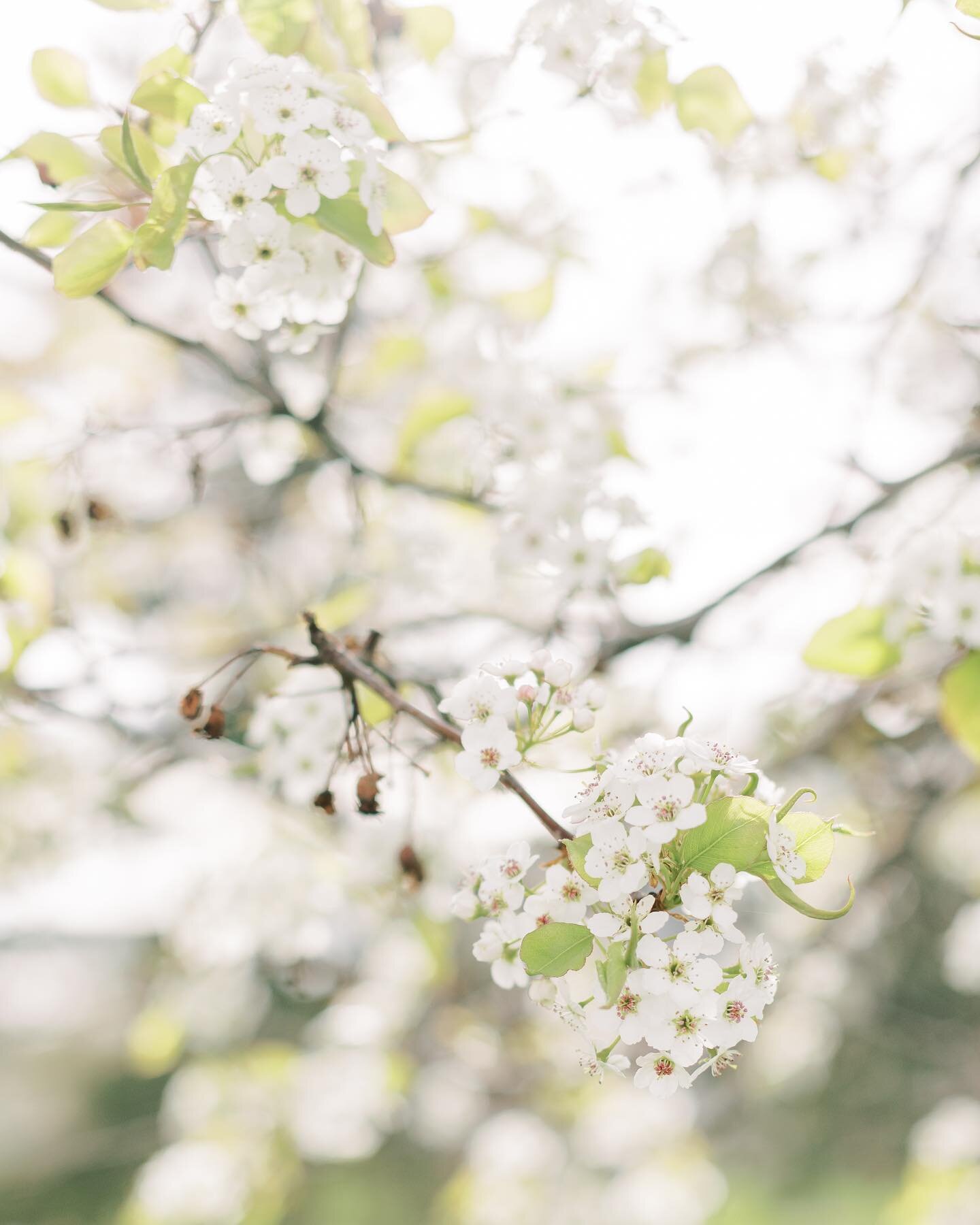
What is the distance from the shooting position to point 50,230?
105cm

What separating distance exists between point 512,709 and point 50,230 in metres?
0.78

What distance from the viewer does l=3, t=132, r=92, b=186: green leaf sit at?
3.46 feet

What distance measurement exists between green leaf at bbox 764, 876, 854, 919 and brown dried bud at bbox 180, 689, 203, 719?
0.64m

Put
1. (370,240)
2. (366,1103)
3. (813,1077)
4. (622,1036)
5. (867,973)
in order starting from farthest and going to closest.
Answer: (813,1077), (867,973), (366,1103), (370,240), (622,1036)

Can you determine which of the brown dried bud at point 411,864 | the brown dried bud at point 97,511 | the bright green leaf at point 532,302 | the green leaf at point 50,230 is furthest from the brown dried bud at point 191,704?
the bright green leaf at point 532,302

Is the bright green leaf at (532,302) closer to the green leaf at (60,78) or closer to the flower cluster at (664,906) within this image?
the green leaf at (60,78)

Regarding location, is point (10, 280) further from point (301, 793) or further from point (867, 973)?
point (867, 973)

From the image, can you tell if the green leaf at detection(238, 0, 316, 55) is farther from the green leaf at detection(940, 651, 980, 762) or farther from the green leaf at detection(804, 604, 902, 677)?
the green leaf at detection(940, 651, 980, 762)

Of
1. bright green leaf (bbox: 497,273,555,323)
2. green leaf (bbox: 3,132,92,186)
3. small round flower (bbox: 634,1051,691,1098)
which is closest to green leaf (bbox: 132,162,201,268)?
green leaf (bbox: 3,132,92,186)

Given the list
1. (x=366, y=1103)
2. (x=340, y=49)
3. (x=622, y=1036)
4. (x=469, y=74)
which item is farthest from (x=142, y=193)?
(x=366, y=1103)

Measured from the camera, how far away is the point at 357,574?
2350mm

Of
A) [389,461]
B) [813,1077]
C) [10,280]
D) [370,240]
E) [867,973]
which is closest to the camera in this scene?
[370,240]

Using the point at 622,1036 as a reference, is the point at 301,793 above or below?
below

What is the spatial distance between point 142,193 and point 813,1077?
20.3 feet
